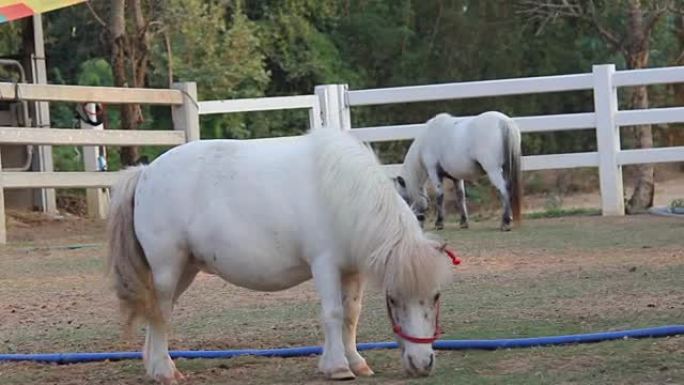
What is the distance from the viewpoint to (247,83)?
2412cm

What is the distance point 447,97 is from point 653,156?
2606mm

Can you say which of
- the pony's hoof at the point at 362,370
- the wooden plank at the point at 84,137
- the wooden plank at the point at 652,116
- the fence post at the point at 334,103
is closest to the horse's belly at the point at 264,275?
the pony's hoof at the point at 362,370

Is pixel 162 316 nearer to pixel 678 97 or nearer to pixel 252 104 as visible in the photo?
pixel 252 104

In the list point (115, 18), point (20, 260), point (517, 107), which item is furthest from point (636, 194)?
point (517, 107)

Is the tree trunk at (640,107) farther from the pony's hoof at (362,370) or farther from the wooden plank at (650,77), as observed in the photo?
the pony's hoof at (362,370)

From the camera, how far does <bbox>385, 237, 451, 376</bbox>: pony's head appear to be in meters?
4.95

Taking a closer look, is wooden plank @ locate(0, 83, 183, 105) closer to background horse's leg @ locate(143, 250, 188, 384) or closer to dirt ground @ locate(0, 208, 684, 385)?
dirt ground @ locate(0, 208, 684, 385)

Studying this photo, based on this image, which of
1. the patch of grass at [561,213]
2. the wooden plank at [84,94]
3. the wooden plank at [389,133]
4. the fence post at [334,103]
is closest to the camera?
the wooden plank at [84,94]

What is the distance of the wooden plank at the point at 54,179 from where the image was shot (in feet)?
41.6

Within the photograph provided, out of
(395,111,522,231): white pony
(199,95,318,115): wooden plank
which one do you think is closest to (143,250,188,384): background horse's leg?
(395,111,522,231): white pony

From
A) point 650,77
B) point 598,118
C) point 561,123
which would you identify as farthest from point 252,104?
point 650,77

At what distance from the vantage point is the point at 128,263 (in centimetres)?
550

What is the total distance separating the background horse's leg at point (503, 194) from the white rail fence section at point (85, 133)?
397cm

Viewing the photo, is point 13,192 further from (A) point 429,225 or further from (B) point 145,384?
(B) point 145,384
